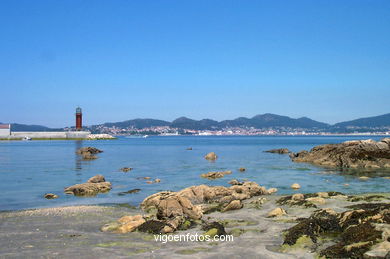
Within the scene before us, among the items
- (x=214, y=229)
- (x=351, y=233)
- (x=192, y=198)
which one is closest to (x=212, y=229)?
(x=214, y=229)

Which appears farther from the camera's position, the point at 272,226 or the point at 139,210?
the point at 139,210

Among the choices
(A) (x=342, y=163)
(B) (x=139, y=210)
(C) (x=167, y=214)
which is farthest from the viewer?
(A) (x=342, y=163)

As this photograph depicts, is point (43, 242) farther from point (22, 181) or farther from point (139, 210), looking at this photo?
point (22, 181)

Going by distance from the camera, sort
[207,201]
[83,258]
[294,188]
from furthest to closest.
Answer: [294,188] → [207,201] → [83,258]

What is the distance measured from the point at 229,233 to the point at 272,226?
2222mm

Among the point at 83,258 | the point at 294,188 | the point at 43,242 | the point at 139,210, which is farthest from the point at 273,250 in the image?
the point at 294,188

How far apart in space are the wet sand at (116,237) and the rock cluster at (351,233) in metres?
0.81

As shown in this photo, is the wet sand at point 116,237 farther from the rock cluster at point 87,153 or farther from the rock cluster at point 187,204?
the rock cluster at point 87,153

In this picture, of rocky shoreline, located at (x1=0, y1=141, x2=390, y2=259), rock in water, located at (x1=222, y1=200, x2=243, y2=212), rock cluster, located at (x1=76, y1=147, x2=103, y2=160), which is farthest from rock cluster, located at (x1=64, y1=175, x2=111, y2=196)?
rock cluster, located at (x1=76, y1=147, x2=103, y2=160)

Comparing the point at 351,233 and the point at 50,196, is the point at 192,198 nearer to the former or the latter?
the point at 50,196

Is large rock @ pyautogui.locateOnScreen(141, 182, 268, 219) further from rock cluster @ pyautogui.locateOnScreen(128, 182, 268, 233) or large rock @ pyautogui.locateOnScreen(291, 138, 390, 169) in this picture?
large rock @ pyautogui.locateOnScreen(291, 138, 390, 169)

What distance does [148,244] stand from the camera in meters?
14.5

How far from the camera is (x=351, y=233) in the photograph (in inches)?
521

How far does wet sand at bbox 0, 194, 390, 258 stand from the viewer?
13.1m
